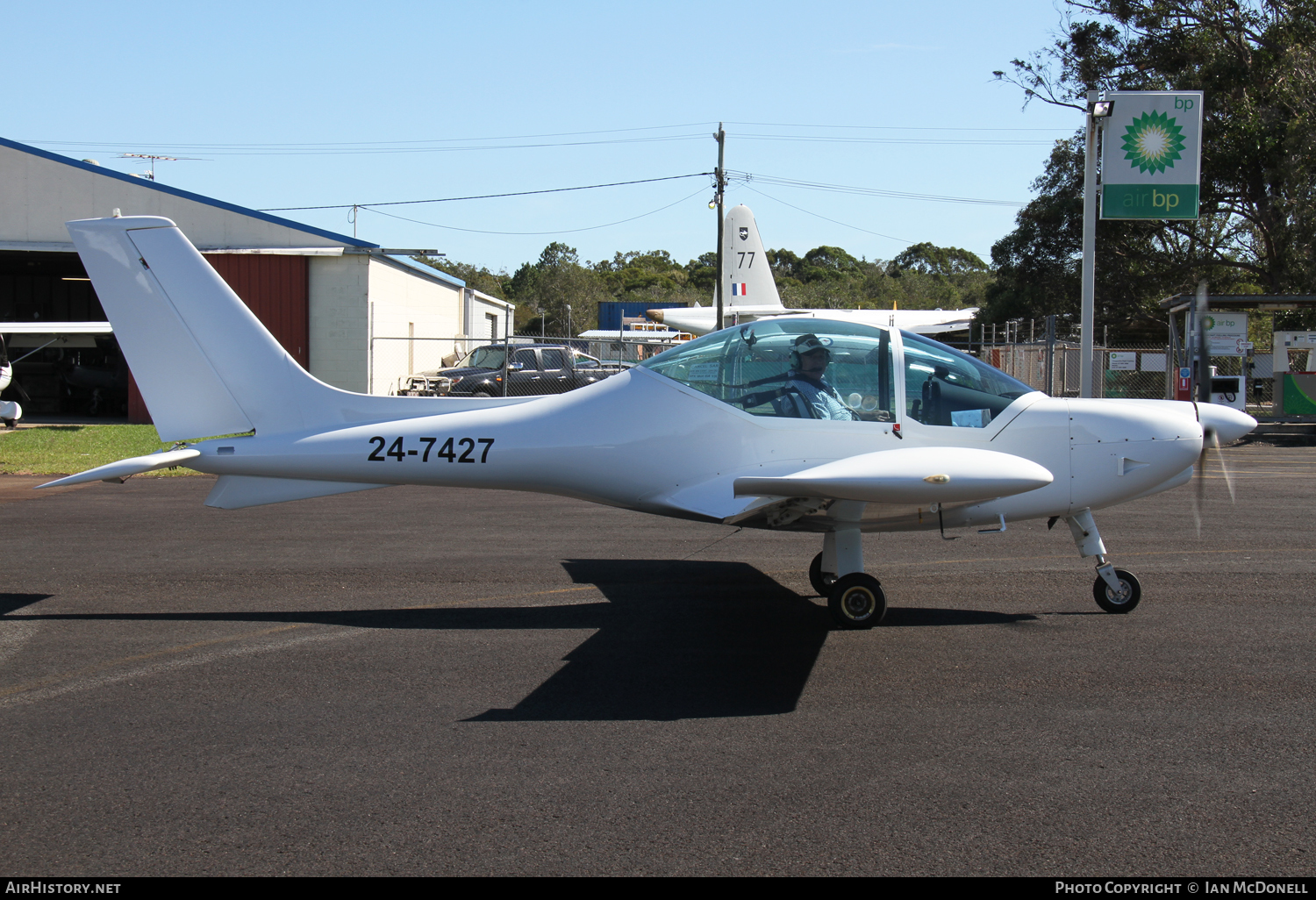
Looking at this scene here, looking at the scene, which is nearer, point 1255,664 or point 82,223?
point 1255,664

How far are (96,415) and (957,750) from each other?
29.1 metres

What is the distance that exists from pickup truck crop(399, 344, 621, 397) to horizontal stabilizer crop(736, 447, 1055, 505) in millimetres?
18303

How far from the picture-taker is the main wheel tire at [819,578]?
7.35 metres

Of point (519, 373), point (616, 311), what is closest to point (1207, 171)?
point (519, 373)

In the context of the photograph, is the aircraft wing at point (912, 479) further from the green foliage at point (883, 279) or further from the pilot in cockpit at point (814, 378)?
the green foliage at point (883, 279)

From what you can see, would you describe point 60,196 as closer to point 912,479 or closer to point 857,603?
point 857,603

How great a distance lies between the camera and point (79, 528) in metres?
10.2

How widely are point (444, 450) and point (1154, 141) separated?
17228 mm

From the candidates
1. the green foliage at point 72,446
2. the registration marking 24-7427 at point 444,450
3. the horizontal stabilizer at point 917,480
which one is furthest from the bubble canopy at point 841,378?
the green foliage at point 72,446

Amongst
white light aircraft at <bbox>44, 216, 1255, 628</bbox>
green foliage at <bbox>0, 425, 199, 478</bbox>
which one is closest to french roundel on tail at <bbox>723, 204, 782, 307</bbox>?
green foliage at <bbox>0, 425, 199, 478</bbox>

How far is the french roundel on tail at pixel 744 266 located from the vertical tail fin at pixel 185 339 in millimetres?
29185

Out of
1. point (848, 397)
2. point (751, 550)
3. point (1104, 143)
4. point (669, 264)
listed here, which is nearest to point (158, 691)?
point (848, 397)

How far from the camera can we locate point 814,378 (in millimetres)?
6629

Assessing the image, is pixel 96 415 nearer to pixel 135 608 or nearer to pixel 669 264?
pixel 135 608
